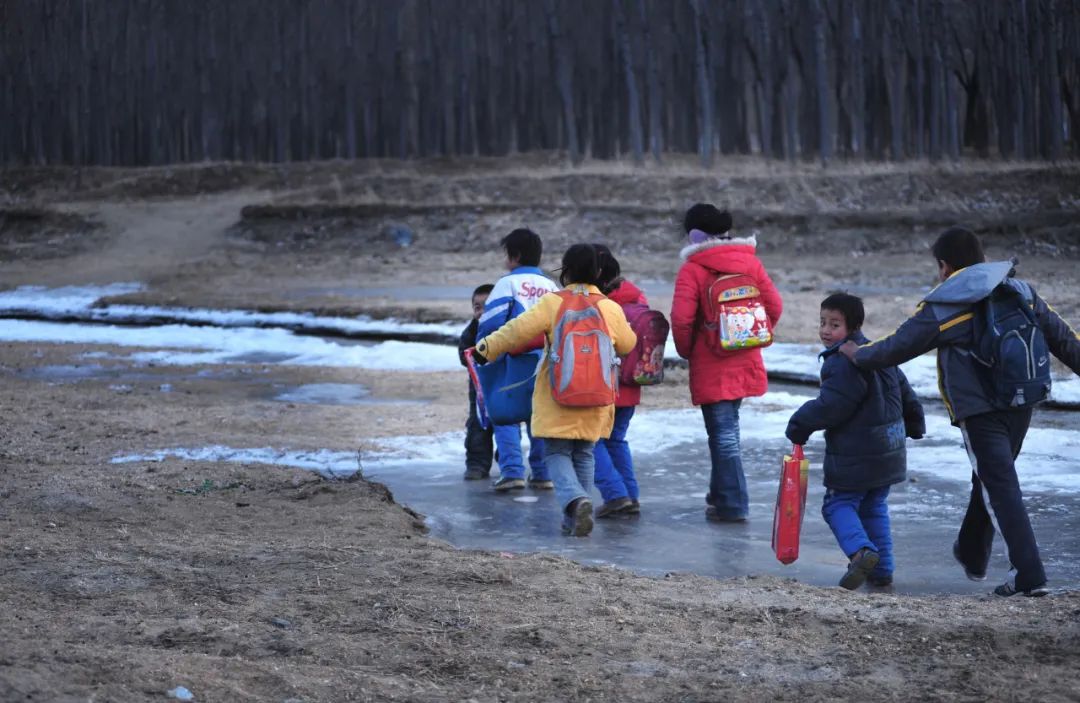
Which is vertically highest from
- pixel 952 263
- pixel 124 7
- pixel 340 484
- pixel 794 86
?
pixel 124 7

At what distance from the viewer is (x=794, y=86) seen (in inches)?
1101

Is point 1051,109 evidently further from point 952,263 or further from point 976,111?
point 952,263

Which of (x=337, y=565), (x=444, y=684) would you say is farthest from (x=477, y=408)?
(x=444, y=684)

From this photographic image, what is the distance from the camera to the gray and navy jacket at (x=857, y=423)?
253 inches

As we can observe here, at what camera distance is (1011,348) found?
5.97 m

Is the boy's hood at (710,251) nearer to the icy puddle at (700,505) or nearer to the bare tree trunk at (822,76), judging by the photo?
the icy puddle at (700,505)

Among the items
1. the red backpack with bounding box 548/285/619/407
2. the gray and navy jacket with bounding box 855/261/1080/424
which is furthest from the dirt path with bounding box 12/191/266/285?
the gray and navy jacket with bounding box 855/261/1080/424

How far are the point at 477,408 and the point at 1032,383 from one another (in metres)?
3.92

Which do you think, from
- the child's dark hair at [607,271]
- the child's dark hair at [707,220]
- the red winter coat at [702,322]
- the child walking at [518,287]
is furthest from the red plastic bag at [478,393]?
the child's dark hair at [707,220]

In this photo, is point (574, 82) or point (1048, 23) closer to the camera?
point (1048, 23)

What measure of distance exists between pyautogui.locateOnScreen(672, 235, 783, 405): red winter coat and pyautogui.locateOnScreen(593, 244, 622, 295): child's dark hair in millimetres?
384

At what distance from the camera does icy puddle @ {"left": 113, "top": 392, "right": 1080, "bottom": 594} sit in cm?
685

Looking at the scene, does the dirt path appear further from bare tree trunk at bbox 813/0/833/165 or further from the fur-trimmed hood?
the fur-trimmed hood

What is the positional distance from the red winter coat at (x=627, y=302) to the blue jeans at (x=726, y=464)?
41cm
